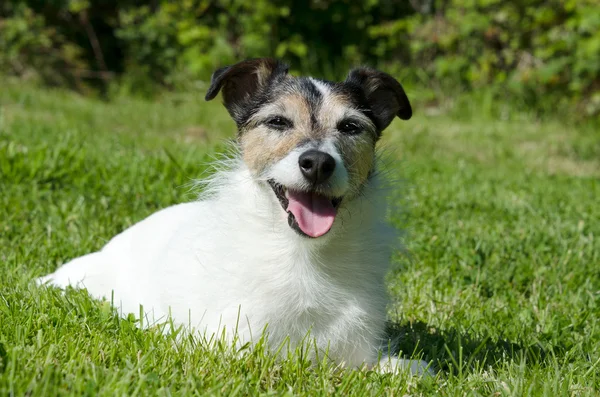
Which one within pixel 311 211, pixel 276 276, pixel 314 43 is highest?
pixel 311 211

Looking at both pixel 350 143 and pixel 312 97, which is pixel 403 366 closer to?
pixel 350 143

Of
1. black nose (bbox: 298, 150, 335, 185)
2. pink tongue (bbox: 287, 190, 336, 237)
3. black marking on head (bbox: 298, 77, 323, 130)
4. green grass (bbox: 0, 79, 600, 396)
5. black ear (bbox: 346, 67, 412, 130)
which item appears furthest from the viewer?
black ear (bbox: 346, 67, 412, 130)

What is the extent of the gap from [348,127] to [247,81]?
71 centimetres

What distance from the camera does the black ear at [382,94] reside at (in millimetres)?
3740

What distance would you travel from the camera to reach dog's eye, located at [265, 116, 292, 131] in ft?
11.3

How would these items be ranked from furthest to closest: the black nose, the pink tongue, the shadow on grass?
1. the shadow on grass
2. the pink tongue
3. the black nose

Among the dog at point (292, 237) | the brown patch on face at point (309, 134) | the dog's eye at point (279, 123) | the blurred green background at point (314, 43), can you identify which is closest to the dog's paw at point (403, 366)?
the dog at point (292, 237)

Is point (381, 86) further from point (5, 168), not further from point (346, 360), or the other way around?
point (5, 168)

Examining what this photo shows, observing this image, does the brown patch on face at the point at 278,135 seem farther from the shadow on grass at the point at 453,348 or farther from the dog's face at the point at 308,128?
the shadow on grass at the point at 453,348

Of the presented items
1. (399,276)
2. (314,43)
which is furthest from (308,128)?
(314,43)

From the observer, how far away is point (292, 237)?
3275mm

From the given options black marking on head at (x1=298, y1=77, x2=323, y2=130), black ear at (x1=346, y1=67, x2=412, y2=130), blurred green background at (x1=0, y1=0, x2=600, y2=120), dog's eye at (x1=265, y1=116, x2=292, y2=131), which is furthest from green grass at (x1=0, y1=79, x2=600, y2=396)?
blurred green background at (x1=0, y1=0, x2=600, y2=120)

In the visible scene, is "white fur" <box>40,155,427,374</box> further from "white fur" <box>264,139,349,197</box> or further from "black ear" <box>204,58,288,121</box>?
"black ear" <box>204,58,288,121</box>

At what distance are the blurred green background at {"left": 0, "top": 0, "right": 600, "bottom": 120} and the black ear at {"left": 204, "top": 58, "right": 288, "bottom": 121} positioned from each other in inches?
351
